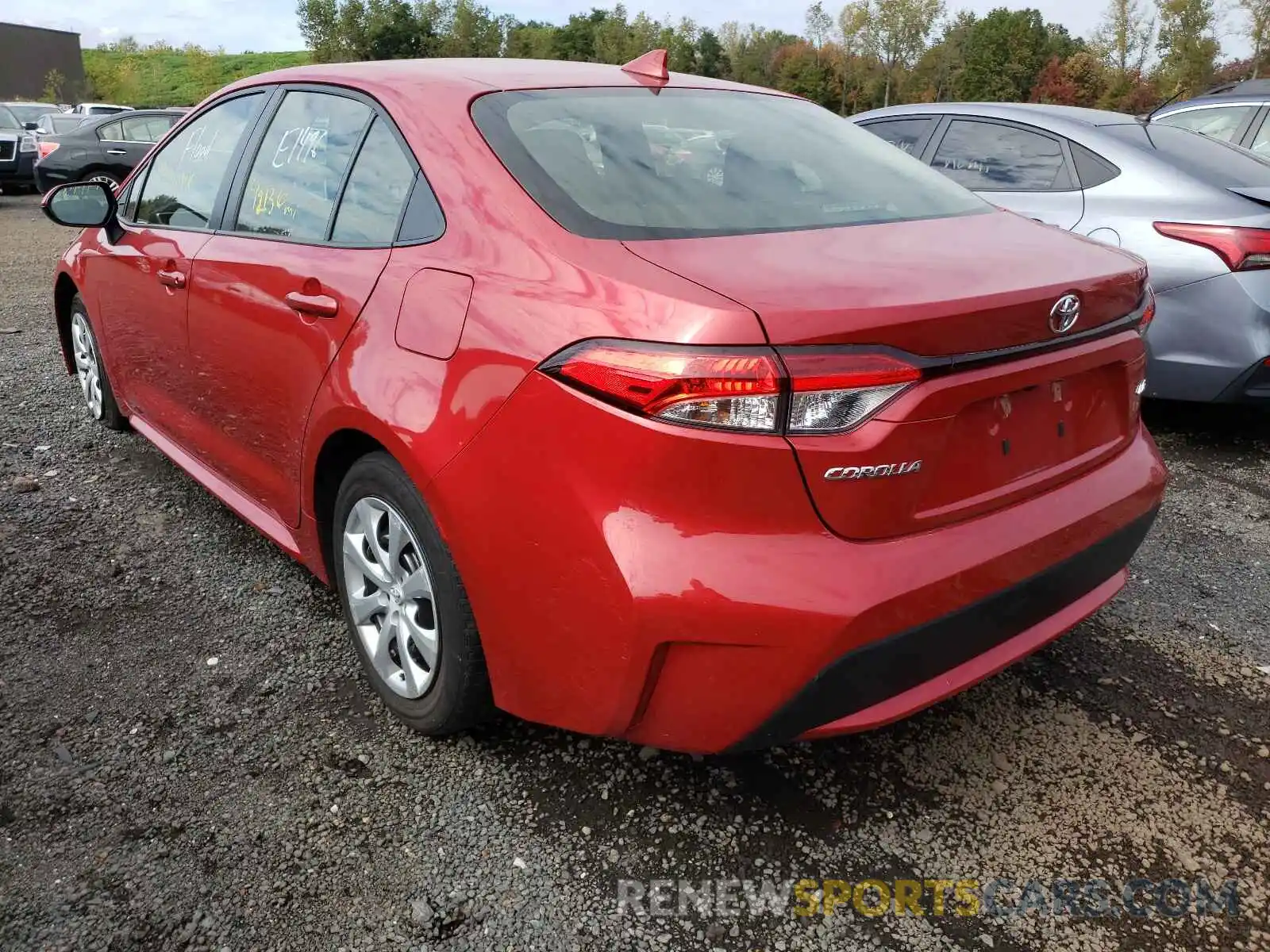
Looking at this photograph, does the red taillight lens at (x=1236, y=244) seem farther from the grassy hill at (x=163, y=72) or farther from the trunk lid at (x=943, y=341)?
the grassy hill at (x=163, y=72)

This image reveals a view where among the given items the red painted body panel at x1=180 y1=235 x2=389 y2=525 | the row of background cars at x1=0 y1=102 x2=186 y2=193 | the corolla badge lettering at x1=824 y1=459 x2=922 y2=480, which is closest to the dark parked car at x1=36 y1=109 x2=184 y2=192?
the row of background cars at x1=0 y1=102 x2=186 y2=193

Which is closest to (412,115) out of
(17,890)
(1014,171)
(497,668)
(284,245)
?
(284,245)

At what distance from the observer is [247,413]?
9.32 feet

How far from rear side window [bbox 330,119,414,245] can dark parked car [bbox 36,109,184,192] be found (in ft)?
46.5

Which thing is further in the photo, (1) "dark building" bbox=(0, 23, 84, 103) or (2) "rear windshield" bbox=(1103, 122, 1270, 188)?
(1) "dark building" bbox=(0, 23, 84, 103)

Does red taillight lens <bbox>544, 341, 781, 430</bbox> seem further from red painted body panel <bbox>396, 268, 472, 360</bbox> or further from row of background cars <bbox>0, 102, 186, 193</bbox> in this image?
row of background cars <bbox>0, 102, 186, 193</bbox>

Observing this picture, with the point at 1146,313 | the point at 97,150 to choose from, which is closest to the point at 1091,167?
the point at 1146,313

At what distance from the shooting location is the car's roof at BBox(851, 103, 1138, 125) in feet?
16.0

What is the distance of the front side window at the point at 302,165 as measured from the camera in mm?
2551

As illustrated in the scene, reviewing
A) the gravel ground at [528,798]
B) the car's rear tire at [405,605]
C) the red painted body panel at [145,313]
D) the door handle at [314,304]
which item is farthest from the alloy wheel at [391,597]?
the red painted body panel at [145,313]

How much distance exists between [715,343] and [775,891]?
Answer: 44.3 inches

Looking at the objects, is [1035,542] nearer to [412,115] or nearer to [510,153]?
[510,153]

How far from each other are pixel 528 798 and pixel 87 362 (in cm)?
345

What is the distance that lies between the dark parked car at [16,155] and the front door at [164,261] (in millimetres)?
16495
